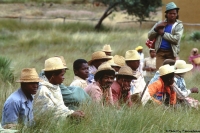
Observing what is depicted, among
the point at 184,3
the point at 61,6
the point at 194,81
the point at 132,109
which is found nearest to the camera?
the point at 132,109

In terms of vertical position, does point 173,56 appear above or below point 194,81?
above

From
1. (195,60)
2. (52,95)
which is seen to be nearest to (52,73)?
(52,95)

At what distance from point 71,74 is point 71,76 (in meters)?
0.55

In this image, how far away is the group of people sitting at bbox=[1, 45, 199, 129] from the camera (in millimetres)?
5215

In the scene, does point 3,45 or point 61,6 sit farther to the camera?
point 61,6

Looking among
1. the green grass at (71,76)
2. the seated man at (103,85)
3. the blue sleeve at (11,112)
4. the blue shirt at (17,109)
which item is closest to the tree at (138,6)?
the green grass at (71,76)

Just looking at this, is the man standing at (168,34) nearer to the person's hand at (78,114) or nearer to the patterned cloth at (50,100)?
the patterned cloth at (50,100)

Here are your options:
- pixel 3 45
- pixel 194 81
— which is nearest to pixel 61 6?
pixel 3 45

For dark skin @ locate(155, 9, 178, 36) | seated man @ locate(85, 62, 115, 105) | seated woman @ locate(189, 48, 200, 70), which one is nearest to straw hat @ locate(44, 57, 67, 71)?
seated man @ locate(85, 62, 115, 105)

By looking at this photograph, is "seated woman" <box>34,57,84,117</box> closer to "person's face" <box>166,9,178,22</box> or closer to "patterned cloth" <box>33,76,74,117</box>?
"patterned cloth" <box>33,76,74,117</box>

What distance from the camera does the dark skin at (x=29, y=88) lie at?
5.45 meters

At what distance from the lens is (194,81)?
36.1 feet

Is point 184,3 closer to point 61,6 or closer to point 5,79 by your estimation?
point 5,79

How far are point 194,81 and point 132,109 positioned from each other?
18.8 feet
